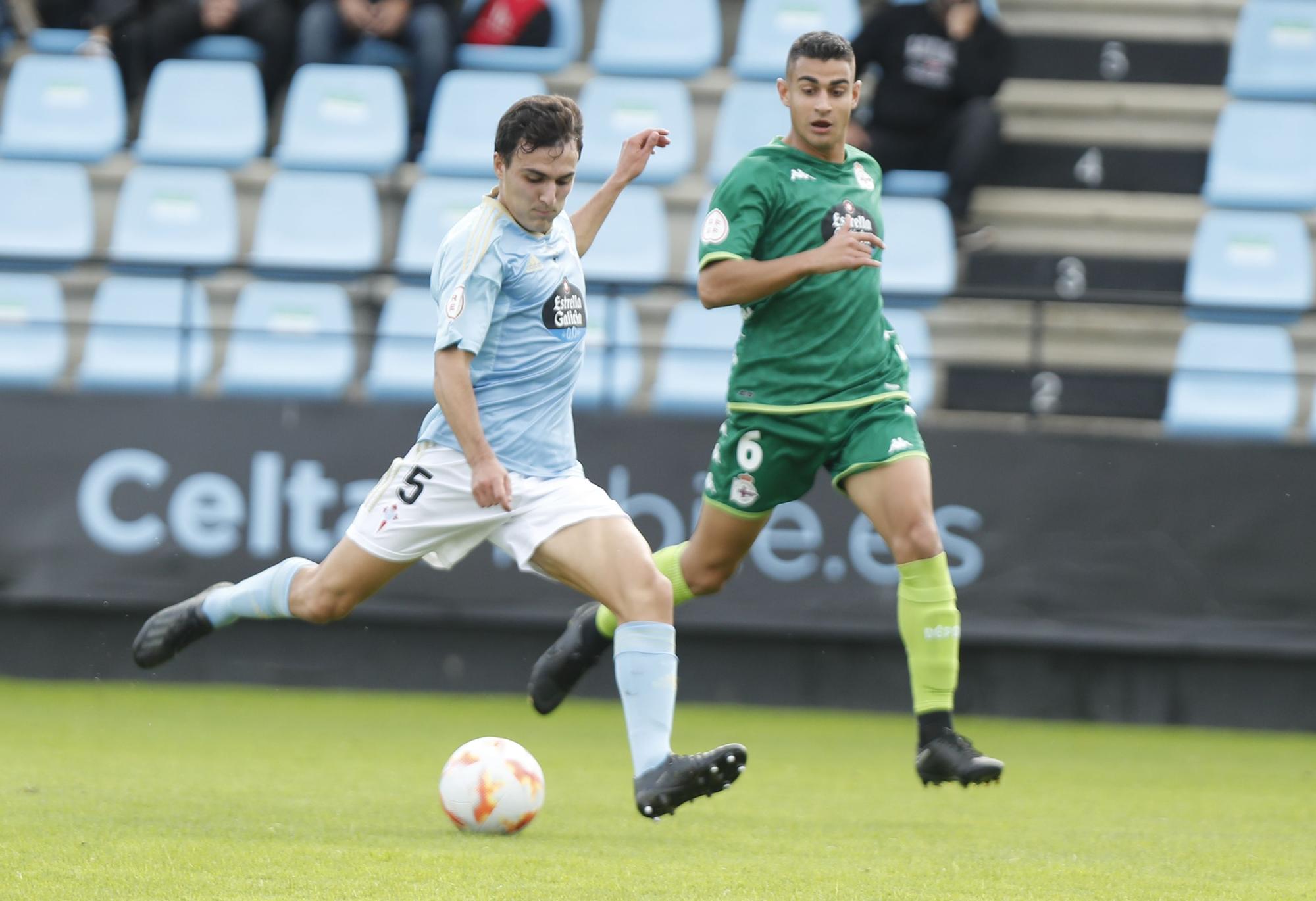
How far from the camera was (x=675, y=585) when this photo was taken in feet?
22.3

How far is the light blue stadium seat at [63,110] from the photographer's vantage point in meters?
12.0

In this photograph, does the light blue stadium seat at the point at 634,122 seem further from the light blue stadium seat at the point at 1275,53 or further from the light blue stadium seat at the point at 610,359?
the light blue stadium seat at the point at 1275,53

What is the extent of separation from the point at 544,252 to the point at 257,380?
5.16 m

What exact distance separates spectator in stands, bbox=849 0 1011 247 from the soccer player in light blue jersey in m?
6.09

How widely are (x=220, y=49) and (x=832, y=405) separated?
7.85 m

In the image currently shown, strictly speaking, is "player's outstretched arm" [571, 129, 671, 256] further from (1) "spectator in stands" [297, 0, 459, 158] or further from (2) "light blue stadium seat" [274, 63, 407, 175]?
(1) "spectator in stands" [297, 0, 459, 158]

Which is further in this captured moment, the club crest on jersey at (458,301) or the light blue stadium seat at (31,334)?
the light blue stadium seat at (31,334)

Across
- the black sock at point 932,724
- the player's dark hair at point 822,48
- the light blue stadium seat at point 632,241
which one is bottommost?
the black sock at point 932,724

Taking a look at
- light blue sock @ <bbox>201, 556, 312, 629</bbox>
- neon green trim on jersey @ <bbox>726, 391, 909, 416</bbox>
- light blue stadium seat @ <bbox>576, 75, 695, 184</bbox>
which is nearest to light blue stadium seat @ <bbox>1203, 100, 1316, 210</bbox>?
light blue stadium seat @ <bbox>576, 75, 695, 184</bbox>

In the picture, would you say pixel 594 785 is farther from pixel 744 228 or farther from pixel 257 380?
pixel 257 380

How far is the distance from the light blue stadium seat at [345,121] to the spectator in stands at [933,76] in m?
2.97

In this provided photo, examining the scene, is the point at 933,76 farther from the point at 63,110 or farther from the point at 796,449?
the point at 796,449

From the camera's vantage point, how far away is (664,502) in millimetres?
9578

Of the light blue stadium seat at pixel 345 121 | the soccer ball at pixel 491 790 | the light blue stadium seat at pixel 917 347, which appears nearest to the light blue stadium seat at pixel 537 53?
the light blue stadium seat at pixel 345 121
